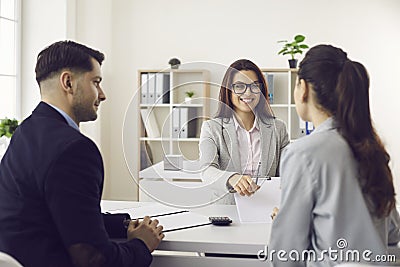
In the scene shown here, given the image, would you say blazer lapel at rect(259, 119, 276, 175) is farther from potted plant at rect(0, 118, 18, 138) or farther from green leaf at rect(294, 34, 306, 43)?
green leaf at rect(294, 34, 306, 43)

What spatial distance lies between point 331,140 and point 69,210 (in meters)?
0.68

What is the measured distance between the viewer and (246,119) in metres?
2.27

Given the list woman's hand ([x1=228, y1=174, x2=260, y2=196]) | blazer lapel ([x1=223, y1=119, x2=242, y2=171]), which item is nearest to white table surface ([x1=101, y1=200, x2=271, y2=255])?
woman's hand ([x1=228, y1=174, x2=260, y2=196])

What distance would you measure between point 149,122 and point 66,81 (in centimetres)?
75

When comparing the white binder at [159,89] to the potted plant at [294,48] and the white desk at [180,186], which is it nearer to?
the white desk at [180,186]

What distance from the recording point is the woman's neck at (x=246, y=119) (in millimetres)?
2262

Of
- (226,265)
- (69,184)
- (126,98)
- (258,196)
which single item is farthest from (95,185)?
(126,98)

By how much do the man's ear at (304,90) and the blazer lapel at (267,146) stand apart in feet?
2.44

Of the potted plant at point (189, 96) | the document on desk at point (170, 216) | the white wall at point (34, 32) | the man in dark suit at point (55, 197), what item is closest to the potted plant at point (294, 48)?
the white wall at point (34, 32)

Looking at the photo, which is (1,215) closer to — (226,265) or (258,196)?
(226,265)

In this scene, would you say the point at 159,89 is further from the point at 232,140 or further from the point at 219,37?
the point at 219,37

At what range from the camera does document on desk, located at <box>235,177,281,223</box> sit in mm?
2105

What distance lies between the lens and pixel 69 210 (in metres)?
1.53

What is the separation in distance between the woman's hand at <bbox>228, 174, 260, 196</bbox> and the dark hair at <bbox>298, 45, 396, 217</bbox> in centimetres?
72
